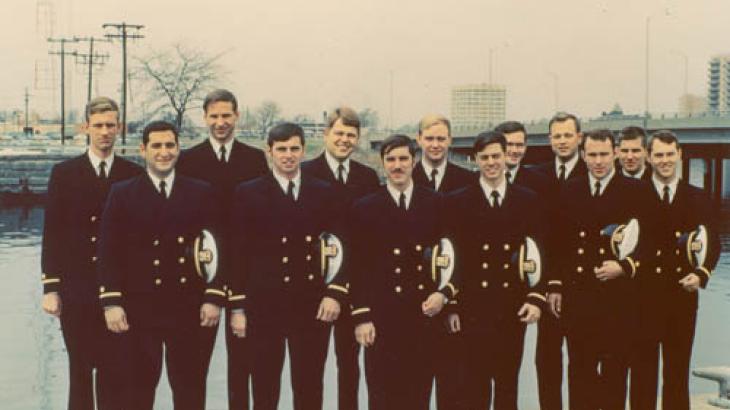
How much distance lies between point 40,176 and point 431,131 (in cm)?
755

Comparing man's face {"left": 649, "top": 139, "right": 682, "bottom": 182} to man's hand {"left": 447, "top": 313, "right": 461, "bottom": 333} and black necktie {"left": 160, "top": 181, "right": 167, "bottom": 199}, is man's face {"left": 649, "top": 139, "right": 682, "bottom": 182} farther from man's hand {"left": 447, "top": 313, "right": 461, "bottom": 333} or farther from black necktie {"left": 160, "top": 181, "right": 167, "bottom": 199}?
black necktie {"left": 160, "top": 181, "right": 167, "bottom": 199}

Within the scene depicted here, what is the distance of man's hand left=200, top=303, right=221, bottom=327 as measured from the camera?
15.5 ft

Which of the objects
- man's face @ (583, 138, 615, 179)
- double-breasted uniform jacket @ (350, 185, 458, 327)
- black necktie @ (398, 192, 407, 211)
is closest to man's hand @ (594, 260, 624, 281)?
man's face @ (583, 138, 615, 179)

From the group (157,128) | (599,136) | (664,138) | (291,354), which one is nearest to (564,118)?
(599,136)

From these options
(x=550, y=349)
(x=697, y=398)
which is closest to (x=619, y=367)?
(x=550, y=349)

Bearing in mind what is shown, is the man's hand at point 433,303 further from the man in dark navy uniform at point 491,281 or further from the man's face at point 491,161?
the man's face at point 491,161

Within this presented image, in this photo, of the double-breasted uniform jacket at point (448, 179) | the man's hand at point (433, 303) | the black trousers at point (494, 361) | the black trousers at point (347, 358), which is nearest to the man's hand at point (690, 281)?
the black trousers at point (494, 361)

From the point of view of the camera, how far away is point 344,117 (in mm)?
4895

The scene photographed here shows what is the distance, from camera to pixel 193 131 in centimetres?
570

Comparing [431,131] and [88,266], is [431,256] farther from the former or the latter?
[88,266]

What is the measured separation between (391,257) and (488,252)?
547 millimetres

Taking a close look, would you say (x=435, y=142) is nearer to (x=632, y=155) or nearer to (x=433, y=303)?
(x=433, y=303)

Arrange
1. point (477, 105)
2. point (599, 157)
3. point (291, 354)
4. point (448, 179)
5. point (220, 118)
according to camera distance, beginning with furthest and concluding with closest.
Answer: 1. point (477, 105)
2. point (599, 157)
3. point (448, 179)
4. point (220, 118)
5. point (291, 354)

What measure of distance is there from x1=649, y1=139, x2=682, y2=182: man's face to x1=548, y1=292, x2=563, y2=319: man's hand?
921 millimetres
